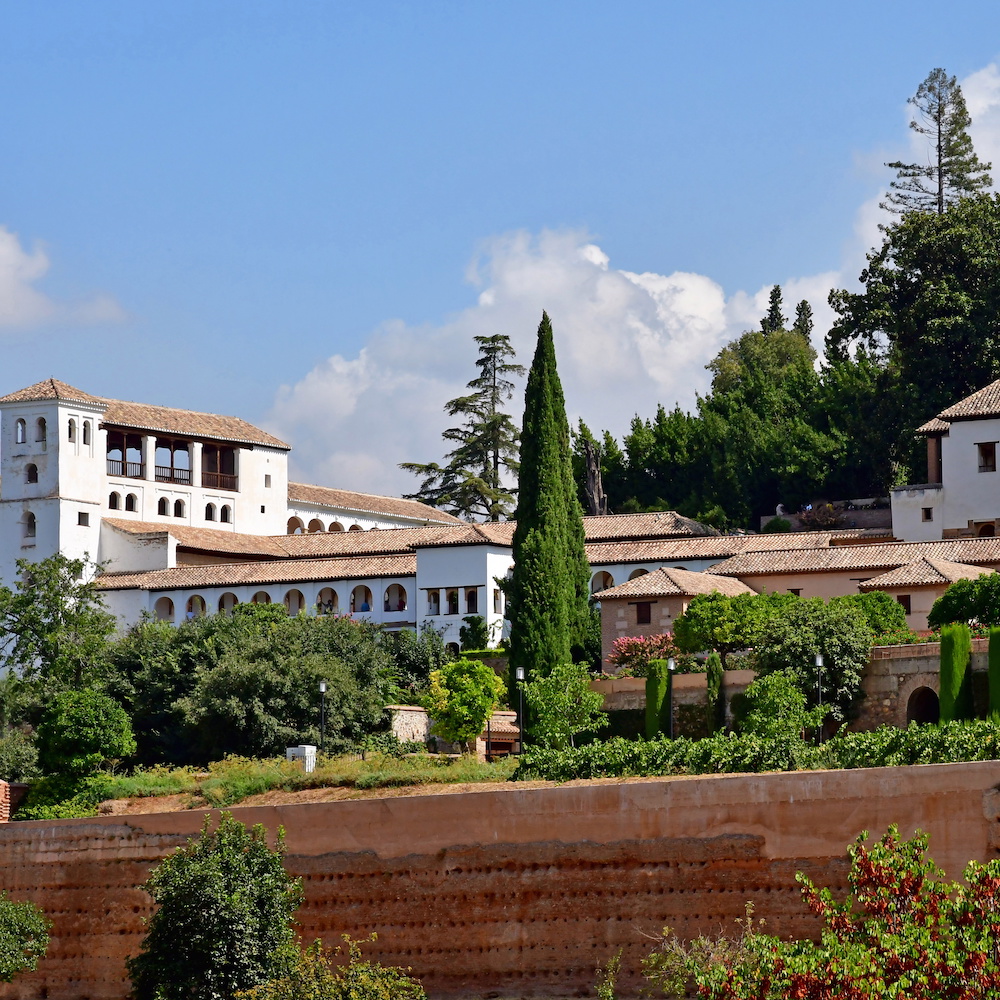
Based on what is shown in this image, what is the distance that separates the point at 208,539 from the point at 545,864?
1450 inches

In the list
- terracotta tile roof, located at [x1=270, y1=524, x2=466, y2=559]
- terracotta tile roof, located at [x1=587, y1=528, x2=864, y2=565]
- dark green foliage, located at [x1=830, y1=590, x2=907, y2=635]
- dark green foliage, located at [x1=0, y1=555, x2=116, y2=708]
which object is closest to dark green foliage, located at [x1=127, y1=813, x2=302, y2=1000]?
dark green foliage, located at [x1=830, y1=590, x2=907, y2=635]

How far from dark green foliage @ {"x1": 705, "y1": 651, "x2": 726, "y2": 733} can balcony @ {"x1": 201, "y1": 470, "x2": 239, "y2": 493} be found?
101 ft

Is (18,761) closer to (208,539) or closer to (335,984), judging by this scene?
(208,539)

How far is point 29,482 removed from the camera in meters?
61.6

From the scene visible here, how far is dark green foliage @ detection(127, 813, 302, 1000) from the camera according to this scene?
25281 millimetres

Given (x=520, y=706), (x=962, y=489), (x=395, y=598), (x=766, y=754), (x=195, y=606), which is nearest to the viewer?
(x=766, y=754)

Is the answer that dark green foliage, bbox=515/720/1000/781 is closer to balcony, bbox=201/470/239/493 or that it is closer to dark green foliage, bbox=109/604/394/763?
dark green foliage, bbox=109/604/394/763

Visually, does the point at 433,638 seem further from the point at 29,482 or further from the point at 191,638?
the point at 29,482

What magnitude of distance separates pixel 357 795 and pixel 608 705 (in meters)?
7.06

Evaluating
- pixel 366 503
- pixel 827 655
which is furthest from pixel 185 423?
pixel 827 655

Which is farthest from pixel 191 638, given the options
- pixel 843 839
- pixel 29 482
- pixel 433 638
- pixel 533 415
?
pixel 843 839

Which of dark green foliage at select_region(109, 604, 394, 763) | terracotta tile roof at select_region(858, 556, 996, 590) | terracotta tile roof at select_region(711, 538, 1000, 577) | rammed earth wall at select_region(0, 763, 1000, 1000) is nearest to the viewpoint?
rammed earth wall at select_region(0, 763, 1000, 1000)

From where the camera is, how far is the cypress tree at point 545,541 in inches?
1743

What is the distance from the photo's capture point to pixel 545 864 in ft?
87.9
